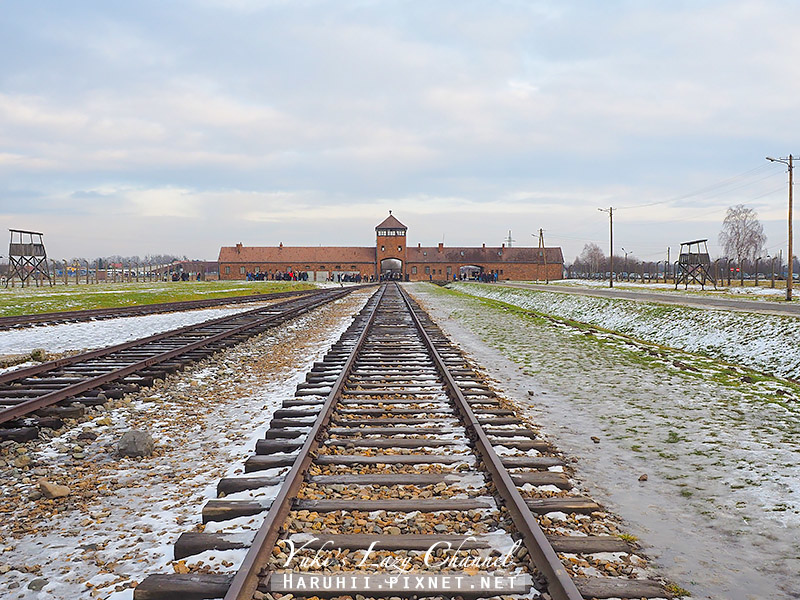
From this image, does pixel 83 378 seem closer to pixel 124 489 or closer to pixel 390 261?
pixel 124 489

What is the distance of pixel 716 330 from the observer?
1617 centimetres

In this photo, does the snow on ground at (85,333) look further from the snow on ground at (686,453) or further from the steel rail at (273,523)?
the steel rail at (273,523)

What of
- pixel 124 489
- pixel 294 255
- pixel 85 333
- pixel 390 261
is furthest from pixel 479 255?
pixel 124 489

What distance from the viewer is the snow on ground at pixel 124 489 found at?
360cm

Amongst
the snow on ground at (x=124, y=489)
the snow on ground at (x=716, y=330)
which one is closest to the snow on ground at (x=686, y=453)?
the snow on ground at (x=716, y=330)

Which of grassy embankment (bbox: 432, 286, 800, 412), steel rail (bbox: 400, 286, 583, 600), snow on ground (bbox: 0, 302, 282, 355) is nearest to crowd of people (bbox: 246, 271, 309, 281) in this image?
snow on ground (bbox: 0, 302, 282, 355)

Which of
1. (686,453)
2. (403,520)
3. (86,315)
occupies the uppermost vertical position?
(86,315)

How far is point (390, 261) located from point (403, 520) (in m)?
116

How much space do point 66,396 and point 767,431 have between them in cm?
883

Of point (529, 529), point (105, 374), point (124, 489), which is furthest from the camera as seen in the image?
point (105, 374)

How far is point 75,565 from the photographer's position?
3688mm

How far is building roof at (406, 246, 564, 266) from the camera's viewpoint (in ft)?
392

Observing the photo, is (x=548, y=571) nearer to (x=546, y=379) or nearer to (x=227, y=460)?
(x=227, y=460)

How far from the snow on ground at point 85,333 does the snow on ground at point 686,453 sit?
9.82m
